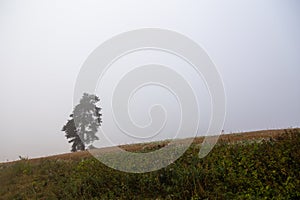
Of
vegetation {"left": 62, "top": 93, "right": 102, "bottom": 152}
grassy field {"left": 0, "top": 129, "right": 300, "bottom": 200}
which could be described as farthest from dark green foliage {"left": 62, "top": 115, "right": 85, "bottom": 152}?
grassy field {"left": 0, "top": 129, "right": 300, "bottom": 200}

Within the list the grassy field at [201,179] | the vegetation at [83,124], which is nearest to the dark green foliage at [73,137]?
the vegetation at [83,124]

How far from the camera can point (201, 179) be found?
9.45 metres

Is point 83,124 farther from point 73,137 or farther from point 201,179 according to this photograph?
point 201,179

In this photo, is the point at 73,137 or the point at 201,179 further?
the point at 73,137

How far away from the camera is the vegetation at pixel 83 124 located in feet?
→ 95.1

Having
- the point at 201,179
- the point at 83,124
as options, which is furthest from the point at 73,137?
the point at 201,179

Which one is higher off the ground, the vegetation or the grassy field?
the vegetation

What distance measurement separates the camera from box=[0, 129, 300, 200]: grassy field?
8677mm

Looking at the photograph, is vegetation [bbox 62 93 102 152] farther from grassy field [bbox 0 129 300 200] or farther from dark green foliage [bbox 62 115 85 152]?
grassy field [bbox 0 129 300 200]

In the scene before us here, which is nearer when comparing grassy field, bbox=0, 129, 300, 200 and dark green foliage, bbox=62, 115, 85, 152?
grassy field, bbox=0, 129, 300, 200

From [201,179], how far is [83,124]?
→ 69.7 ft

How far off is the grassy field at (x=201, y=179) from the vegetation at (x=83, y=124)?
16.5m

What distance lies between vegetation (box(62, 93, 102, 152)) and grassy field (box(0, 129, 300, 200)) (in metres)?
16.5

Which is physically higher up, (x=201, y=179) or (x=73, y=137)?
(x=73, y=137)
